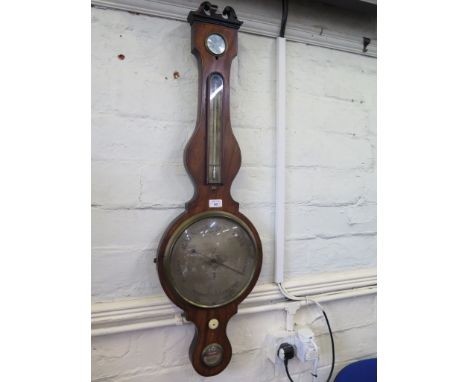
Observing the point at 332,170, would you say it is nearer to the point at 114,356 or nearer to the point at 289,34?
the point at 289,34

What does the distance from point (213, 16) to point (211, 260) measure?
0.61m

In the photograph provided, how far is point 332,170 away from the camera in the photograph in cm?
103

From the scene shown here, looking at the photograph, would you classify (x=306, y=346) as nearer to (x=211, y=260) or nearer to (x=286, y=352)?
(x=286, y=352)

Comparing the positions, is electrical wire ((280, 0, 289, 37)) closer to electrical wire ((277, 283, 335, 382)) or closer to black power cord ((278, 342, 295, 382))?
electrical wire ((277, 283, 335, 382))

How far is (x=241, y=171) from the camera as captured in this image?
909 millimetres

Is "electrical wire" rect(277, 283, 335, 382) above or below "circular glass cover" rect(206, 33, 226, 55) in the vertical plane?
below

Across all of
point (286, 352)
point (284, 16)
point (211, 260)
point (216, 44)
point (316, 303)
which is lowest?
point (286, 352)

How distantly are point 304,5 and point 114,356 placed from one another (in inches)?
44.0

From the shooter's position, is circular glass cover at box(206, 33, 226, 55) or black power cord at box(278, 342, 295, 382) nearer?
circular glass cover at box(206, 33, 226, 55)

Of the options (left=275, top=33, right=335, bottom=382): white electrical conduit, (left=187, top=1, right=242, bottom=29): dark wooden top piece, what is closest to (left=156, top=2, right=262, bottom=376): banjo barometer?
(left=187, top=1, right=242, bottom=29): dark wooden top piece

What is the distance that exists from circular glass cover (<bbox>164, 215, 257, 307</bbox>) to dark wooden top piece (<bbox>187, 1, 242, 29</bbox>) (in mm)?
492

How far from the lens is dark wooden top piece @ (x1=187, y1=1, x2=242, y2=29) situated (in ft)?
2.60

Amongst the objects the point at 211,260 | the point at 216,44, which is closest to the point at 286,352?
the point at 211,260
